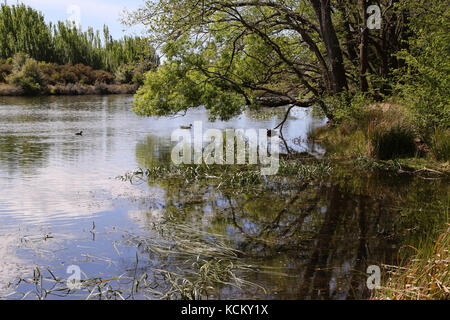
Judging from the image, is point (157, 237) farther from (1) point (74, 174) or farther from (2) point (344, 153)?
(2) point (344, 153)

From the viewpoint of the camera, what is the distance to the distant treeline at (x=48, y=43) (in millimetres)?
65806

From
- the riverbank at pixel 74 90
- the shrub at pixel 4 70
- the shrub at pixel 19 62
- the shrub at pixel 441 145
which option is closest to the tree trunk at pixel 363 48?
the shrub at pixel 441 145

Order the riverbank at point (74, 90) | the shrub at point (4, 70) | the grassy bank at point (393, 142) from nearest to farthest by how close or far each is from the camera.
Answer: the grassy bank at point (393, 142) < the riverbank at point (74, 90) < the shrub at point (4, 70)

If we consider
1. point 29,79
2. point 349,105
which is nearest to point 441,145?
point 349,105

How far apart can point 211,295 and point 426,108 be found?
32.0 ft

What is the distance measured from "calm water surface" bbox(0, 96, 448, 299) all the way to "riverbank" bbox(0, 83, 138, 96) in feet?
121

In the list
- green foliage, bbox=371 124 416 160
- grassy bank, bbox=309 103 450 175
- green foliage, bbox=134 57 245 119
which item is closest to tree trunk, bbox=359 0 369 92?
grassy bank, bbox=309 103 450 175

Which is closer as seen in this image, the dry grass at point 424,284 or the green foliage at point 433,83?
the dry grass at point 424,284

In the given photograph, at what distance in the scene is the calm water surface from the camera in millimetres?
5699

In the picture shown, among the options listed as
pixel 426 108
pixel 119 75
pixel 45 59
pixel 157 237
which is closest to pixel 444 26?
pixel 426 108

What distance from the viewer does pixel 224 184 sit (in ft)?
34.9

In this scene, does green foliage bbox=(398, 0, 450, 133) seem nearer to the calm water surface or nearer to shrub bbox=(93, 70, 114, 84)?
the calm water surface

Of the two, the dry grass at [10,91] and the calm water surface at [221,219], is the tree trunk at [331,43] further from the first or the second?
the dry grass at [10,91]

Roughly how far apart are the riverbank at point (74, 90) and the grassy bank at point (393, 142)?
42.1m
